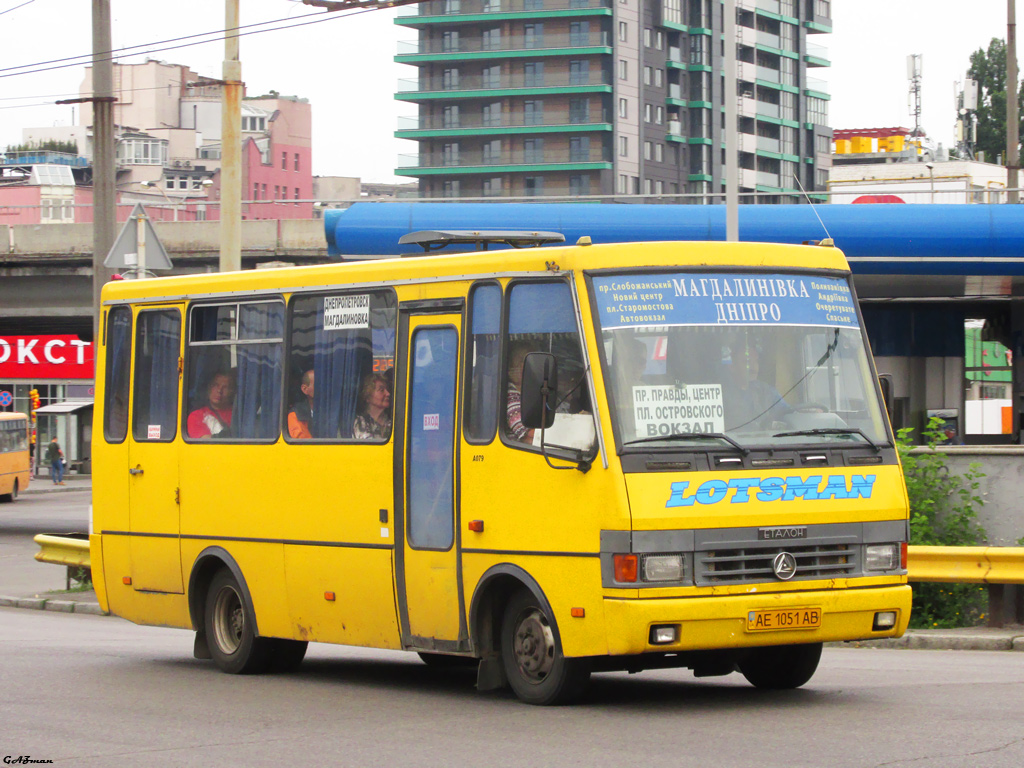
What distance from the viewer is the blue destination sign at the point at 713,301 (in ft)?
29.7

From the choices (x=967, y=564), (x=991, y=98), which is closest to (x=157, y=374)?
(x=967, y=564)

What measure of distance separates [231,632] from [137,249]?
659cm

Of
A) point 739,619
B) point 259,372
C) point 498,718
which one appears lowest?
point 498,718

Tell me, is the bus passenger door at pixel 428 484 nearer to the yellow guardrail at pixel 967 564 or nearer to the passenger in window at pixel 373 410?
the passenger in window at pixel 373 410

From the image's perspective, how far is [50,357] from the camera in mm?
63312

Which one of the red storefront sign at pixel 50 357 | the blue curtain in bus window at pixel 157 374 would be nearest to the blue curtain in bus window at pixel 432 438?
the blue curtain in bus window at pixel 157 374

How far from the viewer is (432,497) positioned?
32.6 ft

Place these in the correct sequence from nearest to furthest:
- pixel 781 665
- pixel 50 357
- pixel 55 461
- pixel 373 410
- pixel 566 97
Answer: pixel 781 665, pixel 373 410, pixel 55 461, pixel 50 357, pixel 566 97

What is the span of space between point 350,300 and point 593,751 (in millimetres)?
4264

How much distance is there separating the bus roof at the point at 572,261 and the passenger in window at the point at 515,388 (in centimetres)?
47

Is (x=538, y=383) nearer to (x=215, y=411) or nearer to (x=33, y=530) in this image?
(x=215, y=411)

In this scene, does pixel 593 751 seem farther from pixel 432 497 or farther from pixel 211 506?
pixel 211 506

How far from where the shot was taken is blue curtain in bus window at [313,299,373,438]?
10750mm

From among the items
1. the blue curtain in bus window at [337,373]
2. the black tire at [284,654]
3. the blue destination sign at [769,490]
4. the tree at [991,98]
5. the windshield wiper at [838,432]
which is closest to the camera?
the blue destination sign at [769,490]
